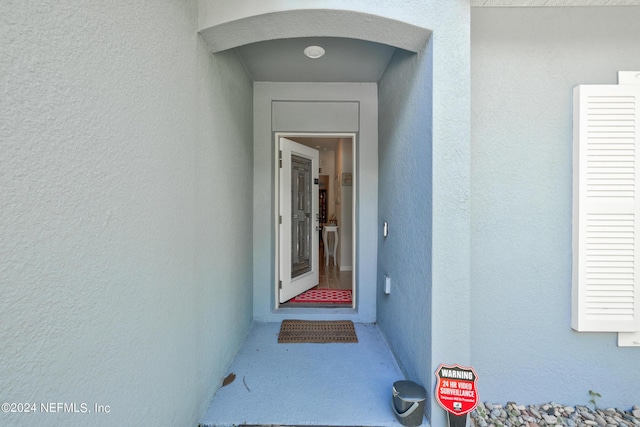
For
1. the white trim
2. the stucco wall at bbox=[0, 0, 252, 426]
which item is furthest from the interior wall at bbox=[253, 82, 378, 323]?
the white trim

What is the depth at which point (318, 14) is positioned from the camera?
4.59ft

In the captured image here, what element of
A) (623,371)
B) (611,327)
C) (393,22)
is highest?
(393,22)

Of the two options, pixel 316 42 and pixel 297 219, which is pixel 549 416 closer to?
pixel 297 219

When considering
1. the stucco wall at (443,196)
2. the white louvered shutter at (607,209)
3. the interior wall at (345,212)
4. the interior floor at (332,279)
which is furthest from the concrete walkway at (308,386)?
the interior wall at (345,212)

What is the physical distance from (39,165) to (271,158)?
7.12 feet

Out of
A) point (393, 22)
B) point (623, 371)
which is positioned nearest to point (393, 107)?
point (393, 22)

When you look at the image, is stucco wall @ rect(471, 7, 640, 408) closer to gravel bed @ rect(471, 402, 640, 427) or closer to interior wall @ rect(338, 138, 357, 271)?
gravel bed @ rect(471, 402, 640, 427)

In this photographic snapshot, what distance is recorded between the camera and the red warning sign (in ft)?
4.33

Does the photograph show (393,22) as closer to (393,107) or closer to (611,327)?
(393,107)

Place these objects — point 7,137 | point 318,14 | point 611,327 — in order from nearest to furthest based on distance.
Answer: point 7,137 → point 318,14 → point 611,327

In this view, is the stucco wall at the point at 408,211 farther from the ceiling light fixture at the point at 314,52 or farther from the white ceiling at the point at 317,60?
the ceiling light fixture at the point at 314,52

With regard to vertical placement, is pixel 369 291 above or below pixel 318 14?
below

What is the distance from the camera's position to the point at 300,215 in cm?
338

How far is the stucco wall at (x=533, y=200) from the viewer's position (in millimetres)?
1606
